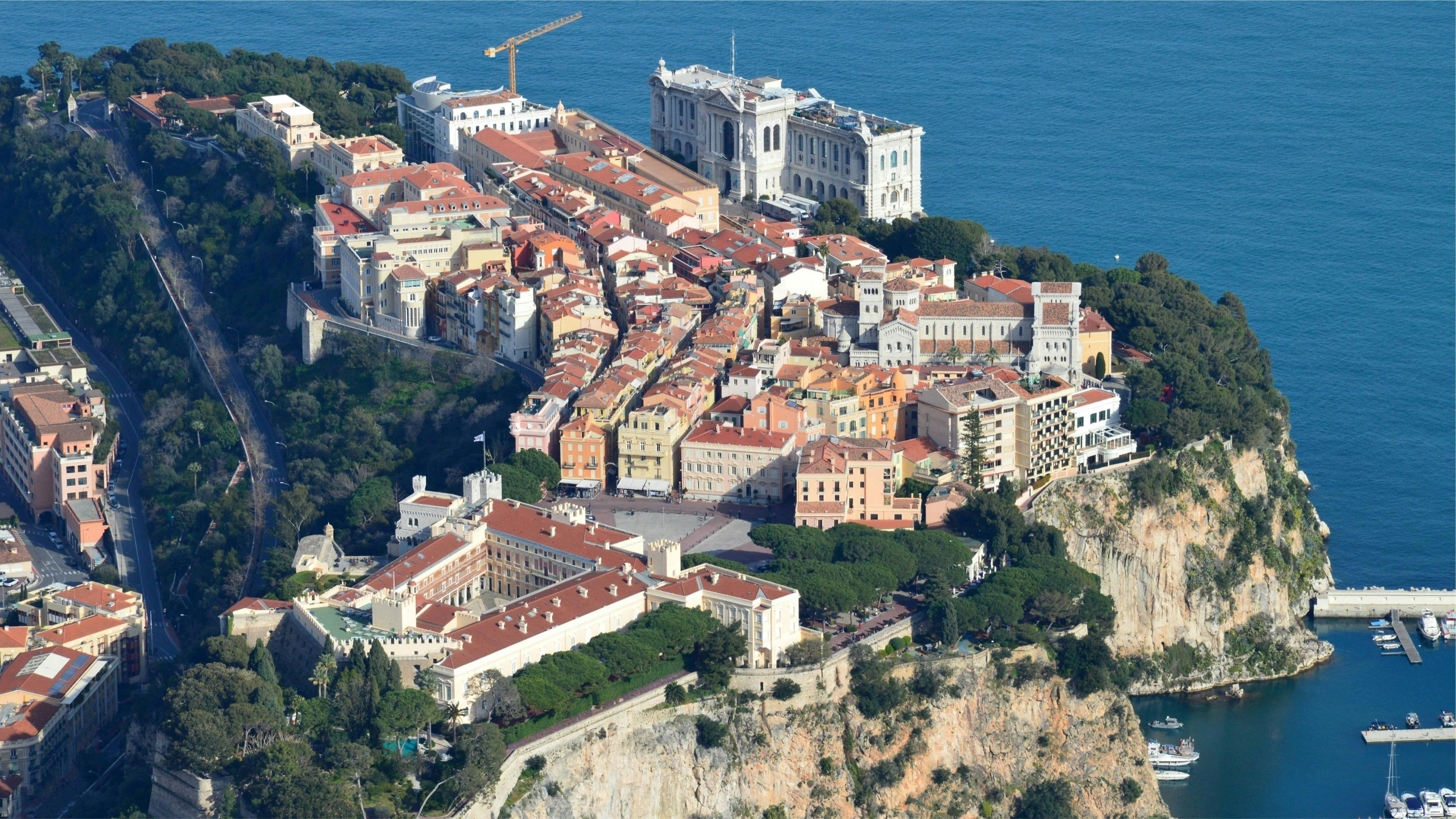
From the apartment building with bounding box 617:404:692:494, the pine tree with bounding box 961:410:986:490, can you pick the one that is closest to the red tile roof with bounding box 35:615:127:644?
the apartment building with bounding box 617:404:692:494

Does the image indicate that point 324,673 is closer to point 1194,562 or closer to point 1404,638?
point 1194,562

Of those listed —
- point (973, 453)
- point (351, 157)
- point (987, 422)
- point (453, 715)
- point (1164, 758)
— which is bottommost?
point (1164, 758)

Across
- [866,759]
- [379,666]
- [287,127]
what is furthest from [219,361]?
[866,759]

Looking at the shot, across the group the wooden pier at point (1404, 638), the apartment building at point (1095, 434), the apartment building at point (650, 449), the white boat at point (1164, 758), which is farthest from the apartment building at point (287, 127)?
the wooden pier at point (1404, 638)

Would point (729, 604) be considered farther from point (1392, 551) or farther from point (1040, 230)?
point (1040, 230)

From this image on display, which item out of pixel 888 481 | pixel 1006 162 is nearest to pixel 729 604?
pixel 888 481

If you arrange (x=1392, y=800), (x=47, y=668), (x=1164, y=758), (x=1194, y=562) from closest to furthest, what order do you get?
(x=47, y=668), (x=1392, y=800), (x=1164, y=758), (x=1194, y=562)

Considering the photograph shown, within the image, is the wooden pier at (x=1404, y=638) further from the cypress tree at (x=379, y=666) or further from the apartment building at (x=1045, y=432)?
the cypress tree at (x=379, y=666)
